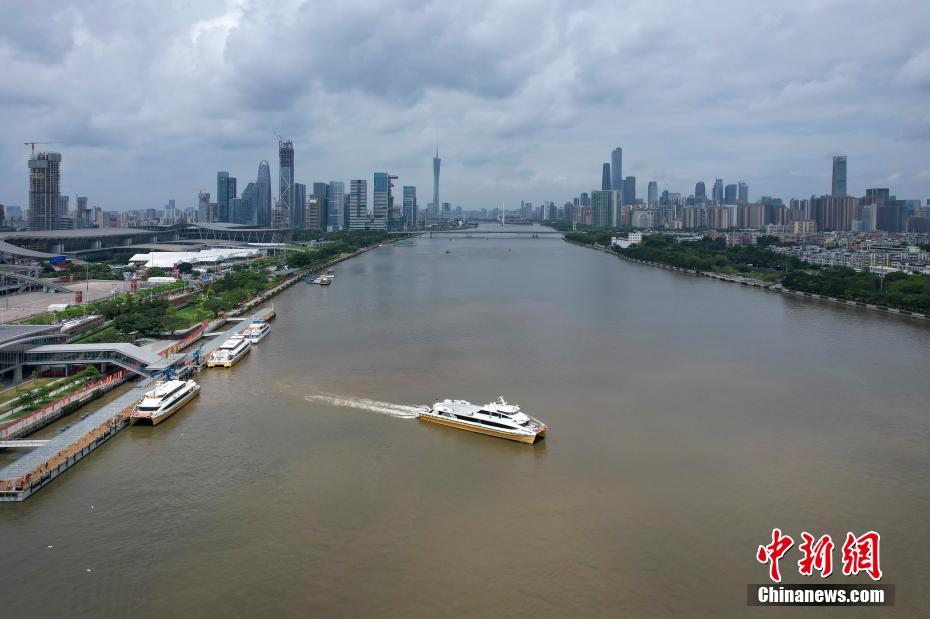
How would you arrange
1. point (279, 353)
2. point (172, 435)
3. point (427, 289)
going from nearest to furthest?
point (172, 435) → point (279, 353) → point (427, 289)

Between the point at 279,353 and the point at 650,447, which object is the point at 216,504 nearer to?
the point at 650,447

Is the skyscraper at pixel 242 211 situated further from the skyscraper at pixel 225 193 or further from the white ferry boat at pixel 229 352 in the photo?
the white ferry boat at pixel 229 352

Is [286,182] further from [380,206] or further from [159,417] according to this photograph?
[159,417]

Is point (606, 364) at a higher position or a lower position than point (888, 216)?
lower

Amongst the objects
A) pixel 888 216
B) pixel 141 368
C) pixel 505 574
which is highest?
pixel 888 216

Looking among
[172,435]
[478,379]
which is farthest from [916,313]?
[172,435]

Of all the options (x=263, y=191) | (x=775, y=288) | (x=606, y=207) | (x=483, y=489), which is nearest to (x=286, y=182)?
(x=263, y=191)

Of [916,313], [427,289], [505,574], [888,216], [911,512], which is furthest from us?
[888,216]

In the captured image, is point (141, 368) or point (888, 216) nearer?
point (141, 368)
